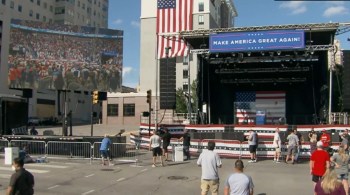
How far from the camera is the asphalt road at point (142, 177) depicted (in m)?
12.8

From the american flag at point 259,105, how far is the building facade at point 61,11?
57348 mm

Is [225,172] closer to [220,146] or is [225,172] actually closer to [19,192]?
[220,146]

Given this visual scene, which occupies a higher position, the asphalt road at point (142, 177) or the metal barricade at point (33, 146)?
the metal barricade at point (33, 146)

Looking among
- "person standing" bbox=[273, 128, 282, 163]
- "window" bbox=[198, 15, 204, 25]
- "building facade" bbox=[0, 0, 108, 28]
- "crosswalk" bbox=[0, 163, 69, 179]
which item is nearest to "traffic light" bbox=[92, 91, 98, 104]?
"crosswalk" bbox=[0, 163, 69, 179]

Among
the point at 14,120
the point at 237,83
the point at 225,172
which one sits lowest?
the point at 225,172

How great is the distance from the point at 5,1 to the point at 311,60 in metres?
64.3

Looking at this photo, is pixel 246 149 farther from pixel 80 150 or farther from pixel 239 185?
pixel 239 185

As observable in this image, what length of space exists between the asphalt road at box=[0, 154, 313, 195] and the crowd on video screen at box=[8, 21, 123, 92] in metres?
9.55

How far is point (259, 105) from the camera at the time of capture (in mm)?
37375

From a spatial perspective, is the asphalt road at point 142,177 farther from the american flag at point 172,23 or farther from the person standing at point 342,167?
the american flag at point 172,23

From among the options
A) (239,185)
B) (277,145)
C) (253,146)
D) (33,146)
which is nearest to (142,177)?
(253,146)

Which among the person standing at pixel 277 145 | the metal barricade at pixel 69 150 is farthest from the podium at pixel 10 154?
the person standing at pixel 277 145

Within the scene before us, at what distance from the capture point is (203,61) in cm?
3353

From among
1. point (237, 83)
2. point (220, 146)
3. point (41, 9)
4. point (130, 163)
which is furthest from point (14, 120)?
point (41, 9)
